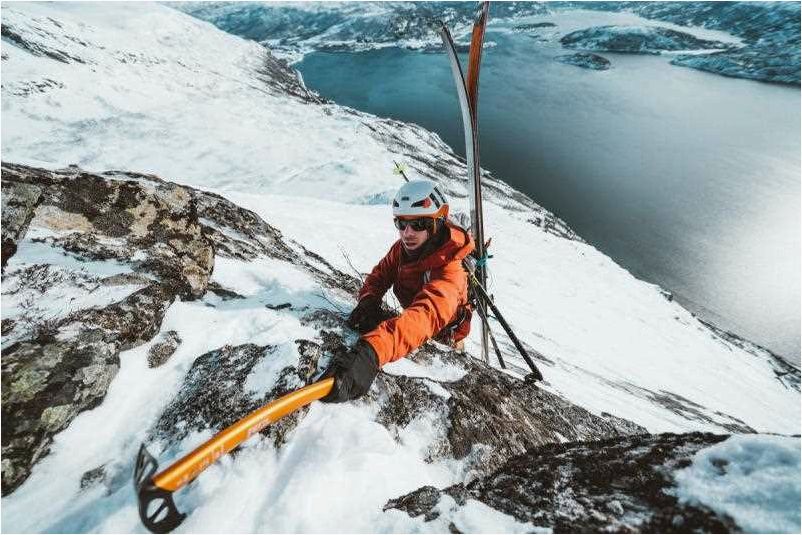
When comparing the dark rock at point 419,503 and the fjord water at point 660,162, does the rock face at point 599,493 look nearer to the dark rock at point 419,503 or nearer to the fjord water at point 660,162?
the dark rock at point 419,503

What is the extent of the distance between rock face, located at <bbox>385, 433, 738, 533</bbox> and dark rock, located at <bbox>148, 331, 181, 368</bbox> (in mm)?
2307

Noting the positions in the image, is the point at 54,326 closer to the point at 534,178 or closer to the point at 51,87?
the point at 51,87

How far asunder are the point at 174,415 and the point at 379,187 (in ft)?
92.6

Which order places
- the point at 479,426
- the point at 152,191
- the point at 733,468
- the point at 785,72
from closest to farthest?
1. the point at 733,468
2. the point at 479,426
3. the point at 152,191
4. the point at 785,72

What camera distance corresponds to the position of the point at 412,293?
5.13 metres

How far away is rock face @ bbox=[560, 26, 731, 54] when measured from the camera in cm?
17162

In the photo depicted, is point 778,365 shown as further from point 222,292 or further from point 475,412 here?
point 222,292

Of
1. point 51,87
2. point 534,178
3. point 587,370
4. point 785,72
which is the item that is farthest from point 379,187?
point 785,72

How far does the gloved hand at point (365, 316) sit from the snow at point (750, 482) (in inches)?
116

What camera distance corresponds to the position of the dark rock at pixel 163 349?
351cm

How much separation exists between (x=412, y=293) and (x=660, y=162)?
86778 mm

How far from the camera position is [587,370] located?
1266 cm

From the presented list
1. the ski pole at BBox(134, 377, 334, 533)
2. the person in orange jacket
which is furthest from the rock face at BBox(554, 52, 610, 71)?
the ski pole at BBox(134, 377, 334, 533)

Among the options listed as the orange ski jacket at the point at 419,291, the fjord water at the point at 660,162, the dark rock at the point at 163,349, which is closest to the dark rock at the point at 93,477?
the dark rock at the point at 163,349
